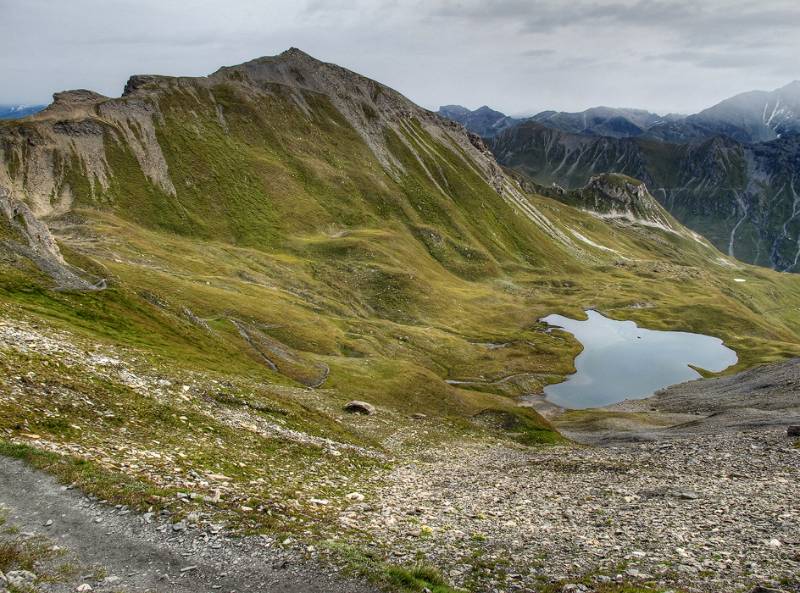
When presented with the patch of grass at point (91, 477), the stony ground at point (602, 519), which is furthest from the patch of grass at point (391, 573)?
the patch of grass at point (91, 477)

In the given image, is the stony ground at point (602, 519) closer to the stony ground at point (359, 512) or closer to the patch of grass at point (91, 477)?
the stony ground at point (359, 512)

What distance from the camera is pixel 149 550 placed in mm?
16844

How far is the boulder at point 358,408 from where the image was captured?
57.0 m

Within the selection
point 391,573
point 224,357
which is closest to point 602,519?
point 391,573

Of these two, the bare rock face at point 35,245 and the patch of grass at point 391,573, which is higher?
the bare rock face at point 35,245

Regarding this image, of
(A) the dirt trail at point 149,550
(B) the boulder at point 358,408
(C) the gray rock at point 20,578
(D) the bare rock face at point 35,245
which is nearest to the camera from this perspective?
(C) the gray rock at point 20,578

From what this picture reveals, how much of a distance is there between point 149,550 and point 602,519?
2083 centimetres

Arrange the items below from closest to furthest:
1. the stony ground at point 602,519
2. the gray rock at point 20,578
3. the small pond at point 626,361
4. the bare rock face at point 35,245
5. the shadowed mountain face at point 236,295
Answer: the gray rock at point 20,578
the stony ground at point 602,519
the shadowed mountain face at point 236,295
the bare rock face at point 35,245
the small pond at point 626,361

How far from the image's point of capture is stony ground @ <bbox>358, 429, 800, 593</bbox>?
758 inches

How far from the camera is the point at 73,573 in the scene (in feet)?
50.1

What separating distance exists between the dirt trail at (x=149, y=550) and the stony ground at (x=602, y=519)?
4.82 metres

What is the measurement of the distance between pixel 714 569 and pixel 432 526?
1074 centimetres

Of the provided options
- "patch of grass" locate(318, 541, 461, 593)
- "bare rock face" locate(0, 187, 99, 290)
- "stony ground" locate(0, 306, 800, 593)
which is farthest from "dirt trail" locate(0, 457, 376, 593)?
"bare rock face" locate(0, 187, 99, 290)

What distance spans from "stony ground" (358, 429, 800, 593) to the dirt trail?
→ 482 centimetres
